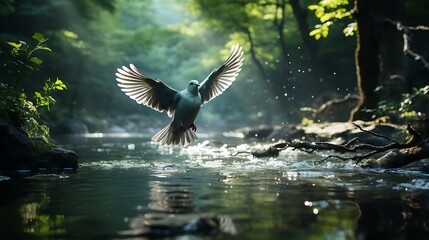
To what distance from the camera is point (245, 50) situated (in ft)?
109

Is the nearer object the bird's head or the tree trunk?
the bird's head

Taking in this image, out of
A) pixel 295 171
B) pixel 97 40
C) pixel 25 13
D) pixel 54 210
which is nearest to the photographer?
pixel 54 210

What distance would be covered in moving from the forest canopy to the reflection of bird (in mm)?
3777

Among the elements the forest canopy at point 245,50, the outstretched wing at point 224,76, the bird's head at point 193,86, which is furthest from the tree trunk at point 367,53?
the bird's head at point 193,86

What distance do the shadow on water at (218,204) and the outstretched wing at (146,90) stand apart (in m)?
1.66

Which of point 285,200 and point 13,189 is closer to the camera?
point 285,200

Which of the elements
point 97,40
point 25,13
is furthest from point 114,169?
point 97,40

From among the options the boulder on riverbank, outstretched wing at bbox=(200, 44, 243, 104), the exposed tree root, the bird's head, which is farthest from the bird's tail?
the exposed tree root

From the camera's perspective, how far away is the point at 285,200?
518cm

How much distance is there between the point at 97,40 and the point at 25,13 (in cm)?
1182

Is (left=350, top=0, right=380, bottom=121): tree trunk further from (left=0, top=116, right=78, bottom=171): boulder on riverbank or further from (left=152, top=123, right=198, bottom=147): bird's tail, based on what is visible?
(left=0, top=116, right=78, bottom=171): boulder on riverbank

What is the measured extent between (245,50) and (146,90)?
2462 cm

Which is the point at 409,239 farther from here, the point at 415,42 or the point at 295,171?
the point at 415,42

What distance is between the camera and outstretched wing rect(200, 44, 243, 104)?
368 inches
